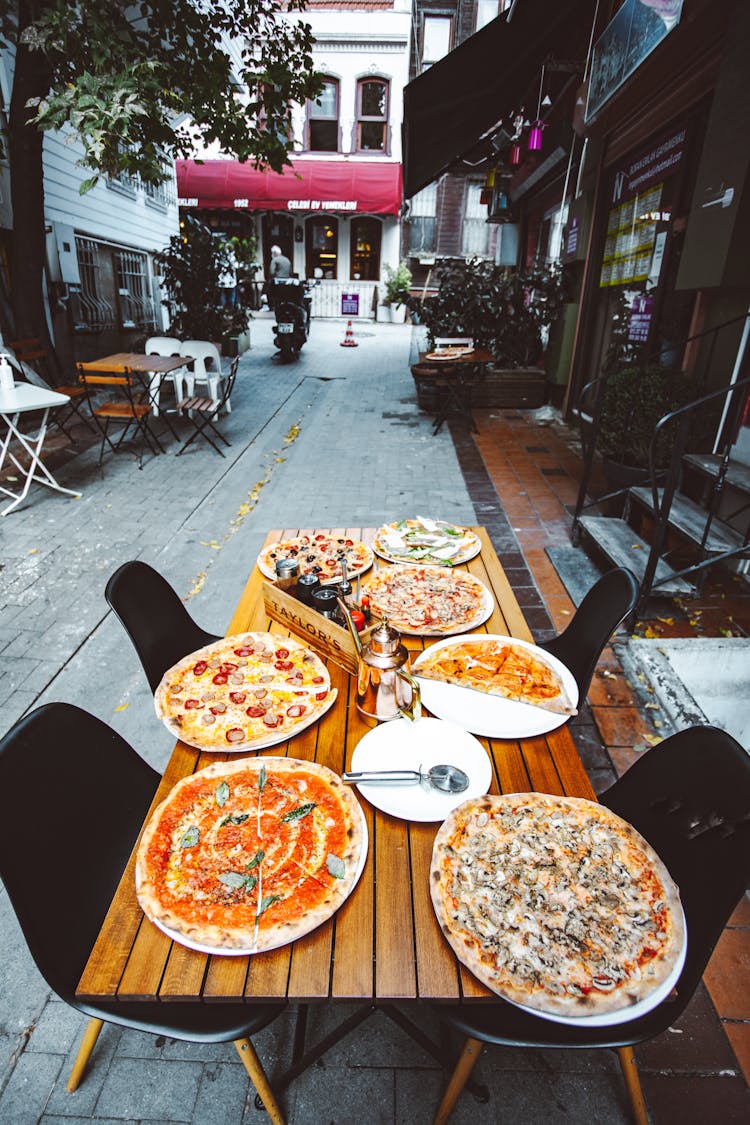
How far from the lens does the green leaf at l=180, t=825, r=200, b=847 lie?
1.34 meters

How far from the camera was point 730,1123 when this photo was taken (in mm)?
1547

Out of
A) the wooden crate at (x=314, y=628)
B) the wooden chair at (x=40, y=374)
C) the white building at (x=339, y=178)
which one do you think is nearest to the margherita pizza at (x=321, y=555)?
the wooden crate at (x=314, y=628)

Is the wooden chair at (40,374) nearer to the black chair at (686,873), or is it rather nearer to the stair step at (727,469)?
the stair step at (727,469)

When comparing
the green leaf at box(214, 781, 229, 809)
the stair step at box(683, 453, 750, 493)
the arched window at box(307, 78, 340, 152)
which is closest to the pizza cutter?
the green leaf at box(214, 781, 229, 809)

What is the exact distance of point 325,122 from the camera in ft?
68.7

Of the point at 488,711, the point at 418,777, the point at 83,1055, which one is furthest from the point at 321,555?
the point at 83,1055

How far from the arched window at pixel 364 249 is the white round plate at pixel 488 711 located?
23178mm

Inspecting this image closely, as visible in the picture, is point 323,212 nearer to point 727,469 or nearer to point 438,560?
point 727,469

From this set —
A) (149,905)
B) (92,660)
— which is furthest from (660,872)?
(92,660)

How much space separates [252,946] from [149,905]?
9.3 inches

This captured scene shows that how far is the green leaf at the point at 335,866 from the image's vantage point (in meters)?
1.26

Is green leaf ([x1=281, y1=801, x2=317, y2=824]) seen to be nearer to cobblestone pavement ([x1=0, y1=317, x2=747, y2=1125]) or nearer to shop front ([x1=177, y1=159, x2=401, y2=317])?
cobblestone pavement ([x1=0, y1=317, x2=747, y2=1125])

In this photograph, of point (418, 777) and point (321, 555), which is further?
point (321, 555)

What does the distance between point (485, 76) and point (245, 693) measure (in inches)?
284
